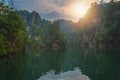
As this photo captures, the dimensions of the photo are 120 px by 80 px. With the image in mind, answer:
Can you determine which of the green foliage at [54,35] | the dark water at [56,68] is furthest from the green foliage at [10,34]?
the green foliage at [54,35]

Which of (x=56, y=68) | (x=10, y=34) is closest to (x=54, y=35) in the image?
(x=10, y=34)

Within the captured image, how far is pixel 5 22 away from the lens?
63.5m

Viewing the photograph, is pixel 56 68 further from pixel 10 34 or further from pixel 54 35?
pixel 54 35

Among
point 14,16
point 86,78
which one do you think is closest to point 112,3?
point 14,16

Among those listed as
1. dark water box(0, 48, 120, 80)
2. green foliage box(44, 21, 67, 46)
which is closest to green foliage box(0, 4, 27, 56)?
dark water box(0, 48, 120, 80)

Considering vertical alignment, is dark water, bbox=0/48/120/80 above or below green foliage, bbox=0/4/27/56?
below

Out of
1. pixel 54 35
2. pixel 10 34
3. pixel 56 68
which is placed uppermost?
pixel 54 35

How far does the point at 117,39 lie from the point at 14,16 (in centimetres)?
4654

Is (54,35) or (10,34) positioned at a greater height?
(54,35)

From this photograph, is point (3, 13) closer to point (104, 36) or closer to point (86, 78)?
point (86, 78)

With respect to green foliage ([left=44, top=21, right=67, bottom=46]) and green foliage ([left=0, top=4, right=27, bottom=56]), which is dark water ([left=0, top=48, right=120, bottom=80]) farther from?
green foliage ([left=44, top=21, right=67, bottom=46])

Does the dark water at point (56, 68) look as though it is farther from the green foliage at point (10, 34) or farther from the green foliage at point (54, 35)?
the green foliage at point (54, 35)

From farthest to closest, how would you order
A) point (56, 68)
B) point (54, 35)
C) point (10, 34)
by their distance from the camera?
1. point (54, 35)
2. point (10, 34)
3. point (56, 68)

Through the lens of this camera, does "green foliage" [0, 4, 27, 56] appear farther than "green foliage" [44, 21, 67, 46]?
No
